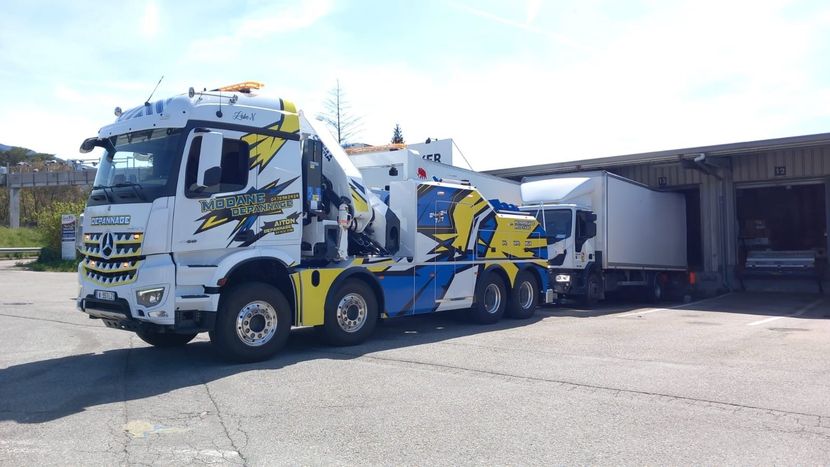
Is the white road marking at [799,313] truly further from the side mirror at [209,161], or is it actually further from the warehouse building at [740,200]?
the side mirror at [209,161]

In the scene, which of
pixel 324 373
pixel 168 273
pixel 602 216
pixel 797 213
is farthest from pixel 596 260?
pixel 797 213

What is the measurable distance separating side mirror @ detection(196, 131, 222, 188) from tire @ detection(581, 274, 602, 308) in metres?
11.0

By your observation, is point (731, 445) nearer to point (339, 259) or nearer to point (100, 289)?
point (339, 259)

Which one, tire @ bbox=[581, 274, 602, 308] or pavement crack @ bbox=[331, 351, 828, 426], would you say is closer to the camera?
pavement crack @ bbox=[331, 351, 828, 426]

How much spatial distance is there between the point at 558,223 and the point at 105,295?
11.6 metres

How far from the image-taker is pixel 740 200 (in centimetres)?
2719

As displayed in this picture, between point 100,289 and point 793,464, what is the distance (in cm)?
767

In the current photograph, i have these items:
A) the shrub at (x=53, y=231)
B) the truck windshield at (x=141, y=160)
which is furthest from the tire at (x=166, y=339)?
the shrub at (x=53, y=231)

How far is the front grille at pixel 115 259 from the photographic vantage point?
8.06 metres

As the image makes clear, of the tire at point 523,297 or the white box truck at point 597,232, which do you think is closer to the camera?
the tire at point 523,297

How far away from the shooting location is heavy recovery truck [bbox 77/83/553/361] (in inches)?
322

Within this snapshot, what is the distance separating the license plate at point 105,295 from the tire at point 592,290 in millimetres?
11802

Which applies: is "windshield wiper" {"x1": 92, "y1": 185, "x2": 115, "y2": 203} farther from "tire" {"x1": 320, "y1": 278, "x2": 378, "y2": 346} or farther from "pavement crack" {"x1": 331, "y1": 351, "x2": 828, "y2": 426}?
"pavement crack" {"x1": 331, "y1": 351, "x2": 828, "y2": 426}

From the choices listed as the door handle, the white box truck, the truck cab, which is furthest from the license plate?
the white box truck
